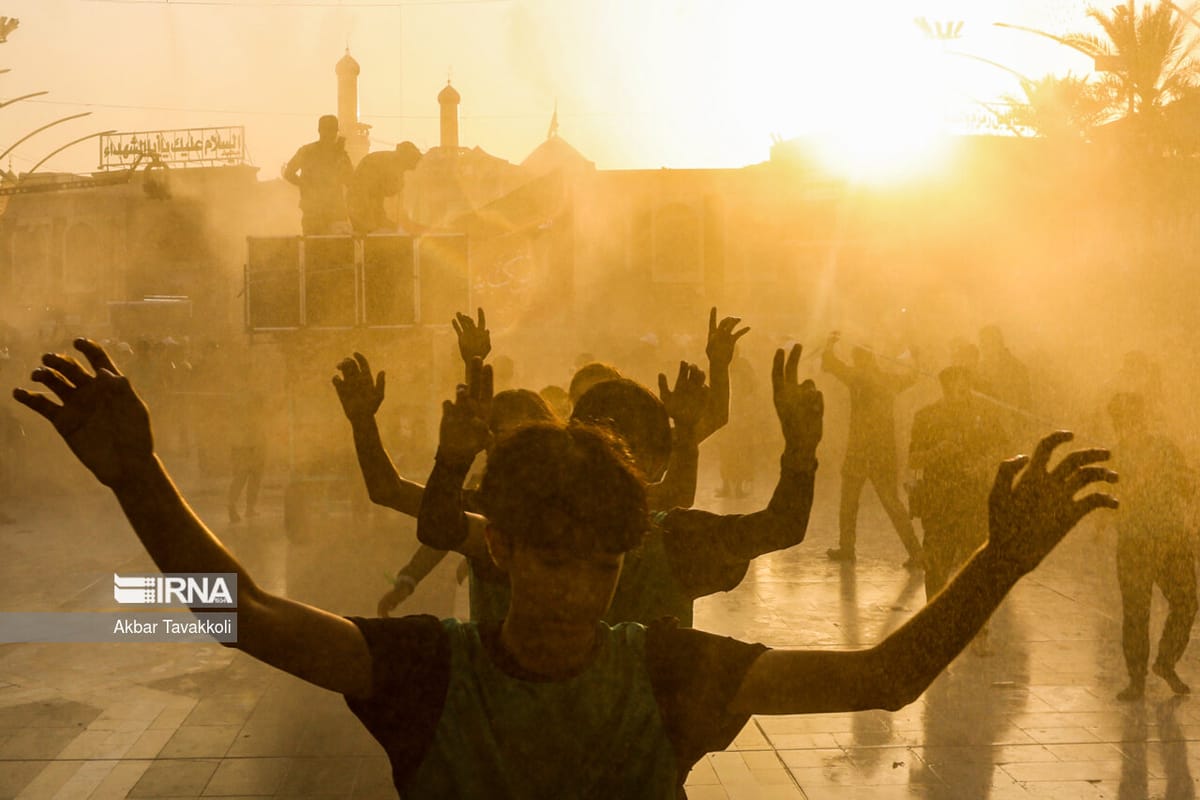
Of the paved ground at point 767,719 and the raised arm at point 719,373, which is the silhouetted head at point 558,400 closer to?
the raised arm at point 719,373

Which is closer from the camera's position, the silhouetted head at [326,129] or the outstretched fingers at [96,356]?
the outstretched fingers at [96,356]

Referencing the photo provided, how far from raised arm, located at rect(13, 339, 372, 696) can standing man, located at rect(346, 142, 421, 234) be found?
12136mm

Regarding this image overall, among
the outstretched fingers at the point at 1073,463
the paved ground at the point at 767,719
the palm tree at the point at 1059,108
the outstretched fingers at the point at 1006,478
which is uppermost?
the palm tree at the point at 1059,108

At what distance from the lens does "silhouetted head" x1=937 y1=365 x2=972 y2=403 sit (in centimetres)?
855

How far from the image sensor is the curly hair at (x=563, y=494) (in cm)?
194

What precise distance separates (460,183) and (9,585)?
33.6 m

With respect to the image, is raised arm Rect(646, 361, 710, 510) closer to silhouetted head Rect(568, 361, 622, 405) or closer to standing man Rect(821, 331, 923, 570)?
silhouetted head Rect(568, 361, 622, 405)

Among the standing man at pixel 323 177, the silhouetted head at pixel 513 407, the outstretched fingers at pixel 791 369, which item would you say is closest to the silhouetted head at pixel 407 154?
the standing man at pixel 323 177

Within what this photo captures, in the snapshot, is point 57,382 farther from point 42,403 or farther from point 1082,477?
point 1082,477

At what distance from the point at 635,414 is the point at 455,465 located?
35.7 inches

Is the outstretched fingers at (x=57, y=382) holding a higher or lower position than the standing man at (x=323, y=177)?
lower

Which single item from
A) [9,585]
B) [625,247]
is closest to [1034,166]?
[625,247]

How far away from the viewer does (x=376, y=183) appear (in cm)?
1391

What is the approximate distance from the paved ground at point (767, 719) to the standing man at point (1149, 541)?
0.93 feet
